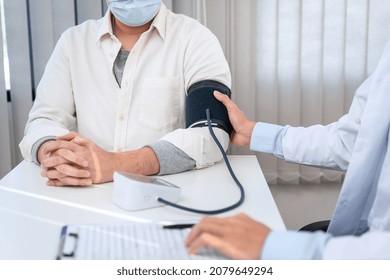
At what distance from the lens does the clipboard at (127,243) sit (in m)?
0.73

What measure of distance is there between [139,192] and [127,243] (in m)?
0.17

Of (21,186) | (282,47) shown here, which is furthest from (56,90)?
(282,47)

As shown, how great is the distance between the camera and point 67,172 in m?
1.11

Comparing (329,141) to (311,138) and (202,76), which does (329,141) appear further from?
(202,76)

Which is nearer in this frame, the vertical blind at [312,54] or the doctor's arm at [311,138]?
the doctor's arm at [311,138]

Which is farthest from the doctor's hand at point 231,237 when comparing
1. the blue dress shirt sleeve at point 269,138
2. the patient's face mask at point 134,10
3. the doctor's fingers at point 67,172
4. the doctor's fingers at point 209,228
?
the patient's face mask at point 134,10

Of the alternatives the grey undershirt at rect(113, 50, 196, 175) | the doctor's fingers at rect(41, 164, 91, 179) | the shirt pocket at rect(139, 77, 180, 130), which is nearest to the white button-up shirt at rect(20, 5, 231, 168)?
the shirt pocket at rect(139, 77, 180, 130)

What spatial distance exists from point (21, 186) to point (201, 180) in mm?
412

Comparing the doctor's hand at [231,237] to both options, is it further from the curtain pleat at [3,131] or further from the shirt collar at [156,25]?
the curtain pleat at [3,131]

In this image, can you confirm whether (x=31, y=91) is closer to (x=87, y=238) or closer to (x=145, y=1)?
(x=145, y=1)

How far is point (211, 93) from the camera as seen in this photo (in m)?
1.37

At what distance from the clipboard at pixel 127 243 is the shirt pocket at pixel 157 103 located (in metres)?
0.67

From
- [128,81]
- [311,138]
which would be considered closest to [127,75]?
[128,81]

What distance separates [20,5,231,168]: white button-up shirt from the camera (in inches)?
58.8
